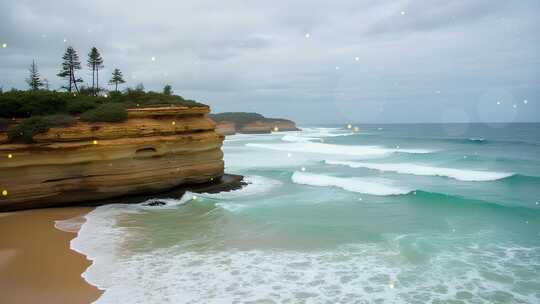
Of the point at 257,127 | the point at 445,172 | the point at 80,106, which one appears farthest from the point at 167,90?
the point at 257,127

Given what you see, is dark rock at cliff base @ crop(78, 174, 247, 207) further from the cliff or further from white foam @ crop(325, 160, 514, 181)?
the cliff

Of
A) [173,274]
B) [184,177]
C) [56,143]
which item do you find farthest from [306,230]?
[56,143]

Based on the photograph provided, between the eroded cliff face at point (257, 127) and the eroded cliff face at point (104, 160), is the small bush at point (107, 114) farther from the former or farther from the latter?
the eroded cliff face at point (257, 127)

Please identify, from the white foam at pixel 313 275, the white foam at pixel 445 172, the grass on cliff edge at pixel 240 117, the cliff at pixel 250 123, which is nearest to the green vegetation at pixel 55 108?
Result: the white foam at pixel 313 275

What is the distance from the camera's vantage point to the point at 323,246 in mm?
9891

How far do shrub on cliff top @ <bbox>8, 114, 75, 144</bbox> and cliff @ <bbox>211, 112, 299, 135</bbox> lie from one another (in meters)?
84.8

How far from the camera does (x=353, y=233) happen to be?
1116 centimetres

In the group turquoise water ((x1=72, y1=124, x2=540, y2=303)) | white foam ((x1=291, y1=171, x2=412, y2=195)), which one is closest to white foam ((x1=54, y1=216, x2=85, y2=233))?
turquoise water ((x1=72, y1=124, x2=540, y2=303))

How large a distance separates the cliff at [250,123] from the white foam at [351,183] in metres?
78.6

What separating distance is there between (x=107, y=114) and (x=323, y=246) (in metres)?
10.7

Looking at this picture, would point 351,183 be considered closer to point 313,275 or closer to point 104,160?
point 313,275

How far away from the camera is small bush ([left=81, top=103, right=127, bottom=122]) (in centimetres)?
1462

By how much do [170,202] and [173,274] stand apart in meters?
7.70

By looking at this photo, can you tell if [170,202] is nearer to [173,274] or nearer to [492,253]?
[173,274]
